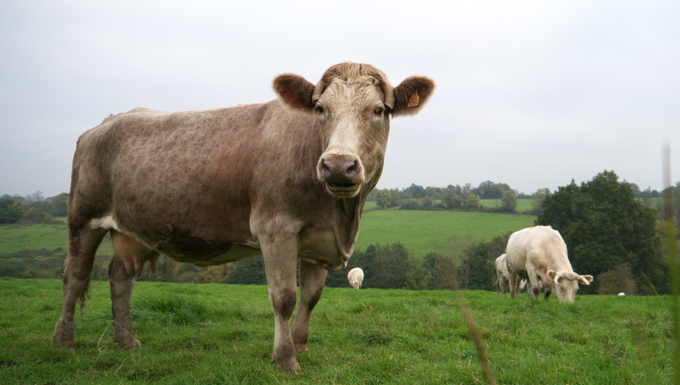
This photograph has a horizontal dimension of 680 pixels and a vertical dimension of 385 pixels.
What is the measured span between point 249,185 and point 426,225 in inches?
1915

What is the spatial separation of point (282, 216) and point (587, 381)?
276cm

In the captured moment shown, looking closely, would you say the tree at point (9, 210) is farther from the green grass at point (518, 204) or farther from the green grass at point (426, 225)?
the green grass at point (518, 204)

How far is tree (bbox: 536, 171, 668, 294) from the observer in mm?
28953

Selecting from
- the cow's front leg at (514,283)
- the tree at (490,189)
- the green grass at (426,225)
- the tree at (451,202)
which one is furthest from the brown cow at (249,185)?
the tree at (490,189)

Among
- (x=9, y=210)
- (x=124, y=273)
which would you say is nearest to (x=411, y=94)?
(x=124, y=273)

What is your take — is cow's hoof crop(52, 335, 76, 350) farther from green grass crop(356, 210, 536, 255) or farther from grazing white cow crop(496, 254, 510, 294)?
green grass crop(356, 210, 536, 255)

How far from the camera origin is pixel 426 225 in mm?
51188

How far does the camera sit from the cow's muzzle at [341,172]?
9.82 feet

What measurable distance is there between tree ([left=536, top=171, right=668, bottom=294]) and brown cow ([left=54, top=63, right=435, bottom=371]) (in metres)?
30.9

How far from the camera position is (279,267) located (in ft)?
12.6

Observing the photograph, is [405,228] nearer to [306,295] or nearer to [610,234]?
[610,234]

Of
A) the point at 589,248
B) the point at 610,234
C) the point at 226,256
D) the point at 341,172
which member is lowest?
the point at 589,248

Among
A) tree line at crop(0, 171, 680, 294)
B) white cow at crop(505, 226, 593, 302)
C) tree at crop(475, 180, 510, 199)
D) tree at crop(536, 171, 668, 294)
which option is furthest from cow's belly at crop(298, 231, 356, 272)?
tree at crop(475, 180, 510, 199)

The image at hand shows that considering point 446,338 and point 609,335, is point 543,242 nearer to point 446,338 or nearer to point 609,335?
point 609,335
